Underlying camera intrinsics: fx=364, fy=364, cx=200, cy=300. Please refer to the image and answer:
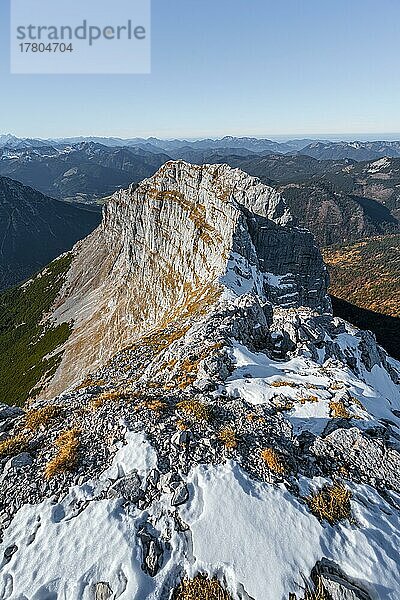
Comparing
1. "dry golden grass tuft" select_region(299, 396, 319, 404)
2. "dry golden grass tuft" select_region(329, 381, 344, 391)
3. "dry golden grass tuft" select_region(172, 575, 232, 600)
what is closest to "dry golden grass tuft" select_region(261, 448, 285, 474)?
"dry golden grass tuft" select_region(172, 575, 232, 600)

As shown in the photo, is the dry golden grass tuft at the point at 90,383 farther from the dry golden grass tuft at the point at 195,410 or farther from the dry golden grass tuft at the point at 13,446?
the dry golden grass tuft at the point at 13,446

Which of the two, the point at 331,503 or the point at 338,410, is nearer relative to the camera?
the point at 331,503

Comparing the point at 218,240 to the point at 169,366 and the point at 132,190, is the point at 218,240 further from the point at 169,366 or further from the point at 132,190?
the point at 132,190

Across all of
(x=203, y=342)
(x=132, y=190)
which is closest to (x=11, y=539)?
(x=203, y=342)

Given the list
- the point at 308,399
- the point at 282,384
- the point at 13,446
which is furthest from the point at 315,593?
the point at 282,384

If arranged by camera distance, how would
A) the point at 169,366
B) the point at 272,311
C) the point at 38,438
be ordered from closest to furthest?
the point at 38,438 → the point at 169,366 → the point at 272,311

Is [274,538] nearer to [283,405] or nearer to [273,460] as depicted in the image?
[273,460]

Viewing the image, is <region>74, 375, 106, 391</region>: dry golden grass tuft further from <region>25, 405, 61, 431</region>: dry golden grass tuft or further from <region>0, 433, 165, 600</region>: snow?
<region>0, 433, 165, 600</region>: snow

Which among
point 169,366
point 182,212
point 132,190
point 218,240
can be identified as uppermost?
point 132,190
